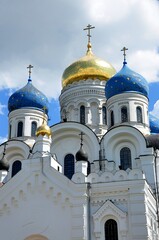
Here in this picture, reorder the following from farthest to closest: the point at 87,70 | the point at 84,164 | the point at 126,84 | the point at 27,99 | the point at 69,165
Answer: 1. the point at 87,70
2. the point at 27,99
3. the point at 126,84
4. the point at 69,165
5. the point at 84,164

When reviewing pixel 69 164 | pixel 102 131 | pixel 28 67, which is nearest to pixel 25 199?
pixel 69 164

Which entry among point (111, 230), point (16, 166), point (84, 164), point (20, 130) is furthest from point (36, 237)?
point (20, 130)

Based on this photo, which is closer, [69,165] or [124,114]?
[69,165]

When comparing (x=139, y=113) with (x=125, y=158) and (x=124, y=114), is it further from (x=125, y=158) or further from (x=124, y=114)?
(x=125, y=158)

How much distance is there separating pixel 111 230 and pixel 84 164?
9.36ft

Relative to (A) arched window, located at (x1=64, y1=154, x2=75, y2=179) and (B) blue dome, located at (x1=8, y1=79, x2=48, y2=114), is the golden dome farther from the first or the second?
(A) arched window, located at (x1=64, y1=154, x2=75, y2=179)

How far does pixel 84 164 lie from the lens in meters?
16.2

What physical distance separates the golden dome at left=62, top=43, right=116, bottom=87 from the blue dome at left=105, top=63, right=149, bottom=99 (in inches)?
109

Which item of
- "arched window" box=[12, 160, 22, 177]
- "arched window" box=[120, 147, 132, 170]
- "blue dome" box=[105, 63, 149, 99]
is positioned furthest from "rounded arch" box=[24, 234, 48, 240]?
"blue dome" box=[105, 63, 149, 99]

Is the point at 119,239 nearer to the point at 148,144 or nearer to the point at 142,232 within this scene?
the point at 142,232

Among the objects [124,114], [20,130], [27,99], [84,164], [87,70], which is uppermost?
[87,70]

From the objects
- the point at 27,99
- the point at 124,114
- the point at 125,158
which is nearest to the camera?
the point at 125,158

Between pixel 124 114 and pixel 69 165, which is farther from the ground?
pixel 124 114

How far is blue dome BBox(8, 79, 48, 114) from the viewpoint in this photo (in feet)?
76.6
